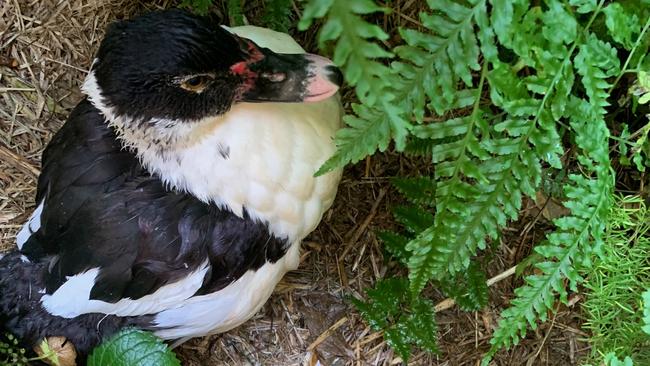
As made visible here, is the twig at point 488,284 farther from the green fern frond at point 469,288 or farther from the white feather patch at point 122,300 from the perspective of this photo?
the white feather patch at point 122,300

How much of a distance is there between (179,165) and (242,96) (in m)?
0.19

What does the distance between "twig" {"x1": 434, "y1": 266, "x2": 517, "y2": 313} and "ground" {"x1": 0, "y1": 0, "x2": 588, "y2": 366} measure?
0.03m

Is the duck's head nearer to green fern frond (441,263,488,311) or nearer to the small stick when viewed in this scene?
green fern frond (441,263,488,311)

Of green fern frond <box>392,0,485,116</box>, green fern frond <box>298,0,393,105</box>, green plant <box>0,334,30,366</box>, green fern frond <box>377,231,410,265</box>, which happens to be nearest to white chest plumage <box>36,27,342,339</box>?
green plant <box>0,334,30,366</box>

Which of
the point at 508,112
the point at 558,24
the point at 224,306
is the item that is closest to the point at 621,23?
the point at 558,24

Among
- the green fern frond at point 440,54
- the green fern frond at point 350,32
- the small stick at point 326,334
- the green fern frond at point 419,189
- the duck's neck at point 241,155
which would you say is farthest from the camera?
the small stick at point 326,334

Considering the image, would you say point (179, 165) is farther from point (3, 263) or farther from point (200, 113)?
point (3, 263)

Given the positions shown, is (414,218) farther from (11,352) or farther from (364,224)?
(11,352)

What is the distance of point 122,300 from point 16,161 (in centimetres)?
70

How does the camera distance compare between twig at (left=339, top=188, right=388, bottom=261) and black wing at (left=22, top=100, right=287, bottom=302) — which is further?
twig at (left=339, top=188, right=388, bottom=261)

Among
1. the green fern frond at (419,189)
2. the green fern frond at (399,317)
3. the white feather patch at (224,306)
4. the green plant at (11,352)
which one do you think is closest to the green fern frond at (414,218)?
the green fern frond at (419,189)

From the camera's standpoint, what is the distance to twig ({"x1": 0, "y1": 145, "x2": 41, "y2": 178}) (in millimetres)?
1906

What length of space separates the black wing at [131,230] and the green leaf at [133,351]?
0.15 metres

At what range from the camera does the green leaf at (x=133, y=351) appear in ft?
5.02
